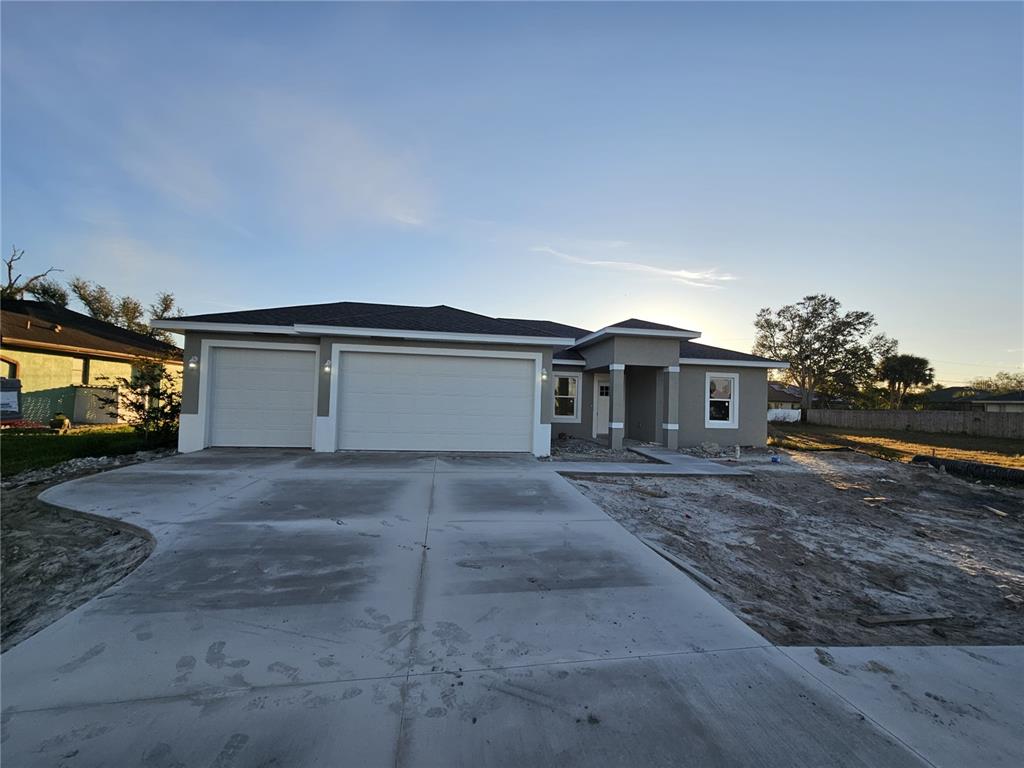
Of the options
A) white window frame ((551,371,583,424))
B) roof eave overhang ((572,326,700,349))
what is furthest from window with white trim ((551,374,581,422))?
roof eave overhang ((572,326,700,349))

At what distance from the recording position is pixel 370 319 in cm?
1115

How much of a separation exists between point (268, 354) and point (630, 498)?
926cm

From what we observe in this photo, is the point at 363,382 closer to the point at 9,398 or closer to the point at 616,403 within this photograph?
the point at 616,403

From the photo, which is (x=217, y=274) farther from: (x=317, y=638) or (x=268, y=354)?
(x=317, y=638)

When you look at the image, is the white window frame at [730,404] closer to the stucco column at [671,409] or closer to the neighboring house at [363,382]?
the stucco column at [671,409]

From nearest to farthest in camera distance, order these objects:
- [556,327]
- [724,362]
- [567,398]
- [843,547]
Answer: [843,547], [724,362], [567,398], [556,327]

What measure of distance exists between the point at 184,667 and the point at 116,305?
137 ft

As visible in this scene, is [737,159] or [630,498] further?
[737,159]

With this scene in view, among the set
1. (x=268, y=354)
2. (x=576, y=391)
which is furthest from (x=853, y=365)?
(x=268, y=354)

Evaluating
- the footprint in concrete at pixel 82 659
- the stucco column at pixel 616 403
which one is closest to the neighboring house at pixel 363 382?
the stucco column at pixel 616 403

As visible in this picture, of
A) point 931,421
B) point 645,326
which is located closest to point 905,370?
point 931,421

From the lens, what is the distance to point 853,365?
39312mm

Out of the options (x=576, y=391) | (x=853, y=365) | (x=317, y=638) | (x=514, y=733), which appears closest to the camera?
(x=514, y=733)

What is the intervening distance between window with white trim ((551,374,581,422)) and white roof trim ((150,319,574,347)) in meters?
4.08
